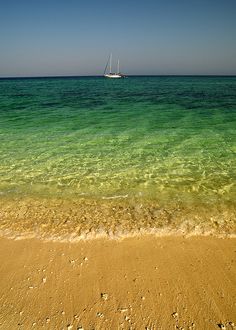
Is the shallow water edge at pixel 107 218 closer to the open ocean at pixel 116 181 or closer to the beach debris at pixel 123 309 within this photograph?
the open ocean at pixel 116 181

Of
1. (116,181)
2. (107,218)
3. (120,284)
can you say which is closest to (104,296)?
(120,284)

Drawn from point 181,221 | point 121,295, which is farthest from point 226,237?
point 121,295

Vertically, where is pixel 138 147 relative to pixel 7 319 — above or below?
below

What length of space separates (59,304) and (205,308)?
1.78 meters

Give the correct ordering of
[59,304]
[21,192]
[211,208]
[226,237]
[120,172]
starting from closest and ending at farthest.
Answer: [59,304] → [226,237] → [211,208] → [21,192] → [120,172]

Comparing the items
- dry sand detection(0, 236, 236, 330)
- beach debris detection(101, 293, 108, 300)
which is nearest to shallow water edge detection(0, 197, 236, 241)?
dry sand detection(0, 236, 236, 330)

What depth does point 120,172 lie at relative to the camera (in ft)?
24.6

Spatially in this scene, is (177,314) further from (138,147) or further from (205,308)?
(138,147)

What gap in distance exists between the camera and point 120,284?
359 cm

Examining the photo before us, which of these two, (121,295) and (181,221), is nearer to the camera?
(121,295)

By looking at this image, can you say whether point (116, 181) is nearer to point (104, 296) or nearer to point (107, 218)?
point (107, 218)

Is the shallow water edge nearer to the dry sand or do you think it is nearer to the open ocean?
the open ocean

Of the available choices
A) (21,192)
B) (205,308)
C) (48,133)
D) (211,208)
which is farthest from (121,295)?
(48,133)

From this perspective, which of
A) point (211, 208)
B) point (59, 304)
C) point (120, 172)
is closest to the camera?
point (59, 304)
